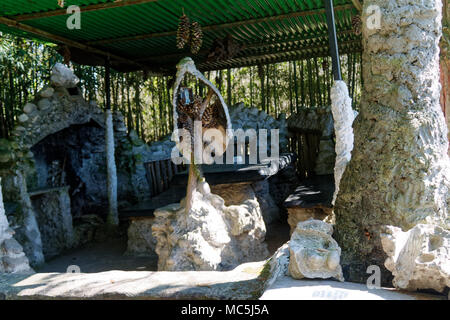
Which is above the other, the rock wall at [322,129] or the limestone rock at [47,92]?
the limestone rock at [47,92]

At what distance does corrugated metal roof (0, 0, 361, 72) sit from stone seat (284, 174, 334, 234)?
8.57 ft

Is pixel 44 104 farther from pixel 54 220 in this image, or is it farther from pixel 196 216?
pixel 196 216

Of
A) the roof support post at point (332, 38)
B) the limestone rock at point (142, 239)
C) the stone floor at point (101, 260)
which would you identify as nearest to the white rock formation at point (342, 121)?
the roof support post at point (332, 38)

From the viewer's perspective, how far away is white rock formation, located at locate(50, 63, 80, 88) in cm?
674

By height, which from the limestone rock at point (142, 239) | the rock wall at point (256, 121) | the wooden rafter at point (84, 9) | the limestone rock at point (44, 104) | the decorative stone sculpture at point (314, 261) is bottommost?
the limestone rock at point (142, 239)

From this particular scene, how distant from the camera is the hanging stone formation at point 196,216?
4.05 m

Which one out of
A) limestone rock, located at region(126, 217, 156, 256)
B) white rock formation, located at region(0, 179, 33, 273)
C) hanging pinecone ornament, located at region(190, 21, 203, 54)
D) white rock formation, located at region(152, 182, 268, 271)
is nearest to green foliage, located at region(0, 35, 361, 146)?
hanging pinecone ornament, located at region(190, 21, 203, 54)

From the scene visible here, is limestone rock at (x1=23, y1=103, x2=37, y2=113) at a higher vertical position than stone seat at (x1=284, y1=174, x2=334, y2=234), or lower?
higher

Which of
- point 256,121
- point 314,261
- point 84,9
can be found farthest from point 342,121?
point 256,121

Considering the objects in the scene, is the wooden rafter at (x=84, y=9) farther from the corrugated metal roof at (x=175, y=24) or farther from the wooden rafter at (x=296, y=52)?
the wooden rafter at (x=296, y=52)

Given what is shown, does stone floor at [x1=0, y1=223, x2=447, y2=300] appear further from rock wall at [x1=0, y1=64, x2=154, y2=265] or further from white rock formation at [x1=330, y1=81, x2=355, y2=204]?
rock wall at [x1=0, y1=64, x2=154, y2=265]

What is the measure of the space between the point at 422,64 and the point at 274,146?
6.28 meters

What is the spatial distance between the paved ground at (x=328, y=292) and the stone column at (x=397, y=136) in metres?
0.41
